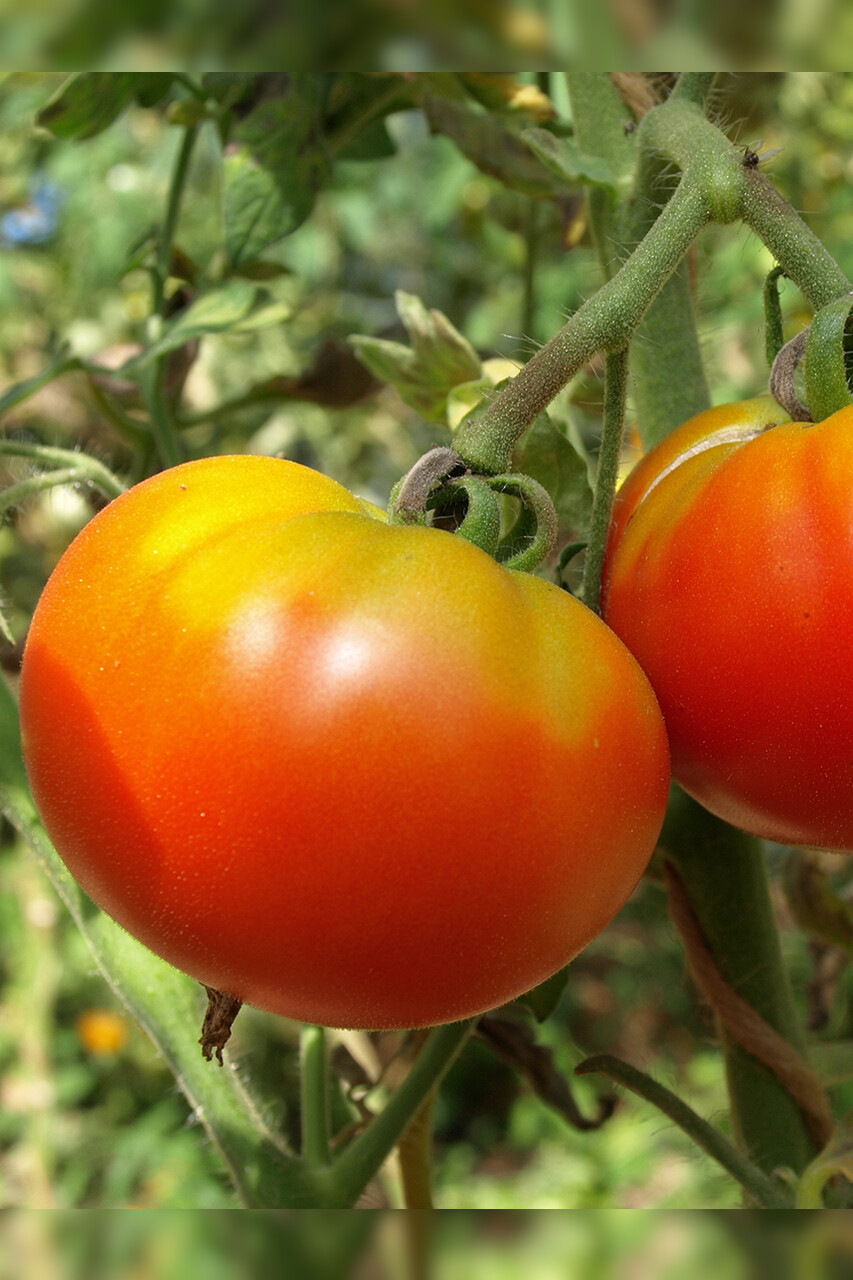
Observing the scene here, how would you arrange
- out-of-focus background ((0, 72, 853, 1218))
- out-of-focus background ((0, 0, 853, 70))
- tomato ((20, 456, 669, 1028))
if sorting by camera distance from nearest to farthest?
out-of-focus background ((0, 0, 853, 70))
tomato ((20, 456, 669, 1028))
out-of-focus background ((0, 72, 853, 1218))

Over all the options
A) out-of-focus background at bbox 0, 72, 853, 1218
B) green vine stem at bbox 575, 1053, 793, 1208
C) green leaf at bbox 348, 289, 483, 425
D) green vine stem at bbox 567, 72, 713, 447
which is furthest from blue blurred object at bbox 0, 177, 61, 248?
green vine stem at bbox 575, 1053, 793, 1208

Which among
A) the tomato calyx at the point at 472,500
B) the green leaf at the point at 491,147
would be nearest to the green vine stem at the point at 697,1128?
the tomato calyx at the point at 472,500

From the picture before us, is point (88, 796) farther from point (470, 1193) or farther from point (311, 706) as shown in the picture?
point (470, 1193)

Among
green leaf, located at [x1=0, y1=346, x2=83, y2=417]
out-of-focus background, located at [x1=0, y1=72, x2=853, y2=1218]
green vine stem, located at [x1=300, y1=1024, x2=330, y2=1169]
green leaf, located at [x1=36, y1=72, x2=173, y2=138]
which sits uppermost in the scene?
green leaf, located at [x1=36, y1=72, x2=173, y2=138]

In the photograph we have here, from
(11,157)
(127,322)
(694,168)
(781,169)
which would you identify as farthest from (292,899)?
(11,157)

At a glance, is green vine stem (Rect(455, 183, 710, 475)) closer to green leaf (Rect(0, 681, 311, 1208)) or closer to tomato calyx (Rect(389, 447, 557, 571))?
tomato calyx (Rect(389, 447, 557, 571))

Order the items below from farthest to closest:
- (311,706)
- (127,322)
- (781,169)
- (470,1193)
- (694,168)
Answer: (127,322)
(470,1193)
(781,169)
(694,168)
(311,706)
